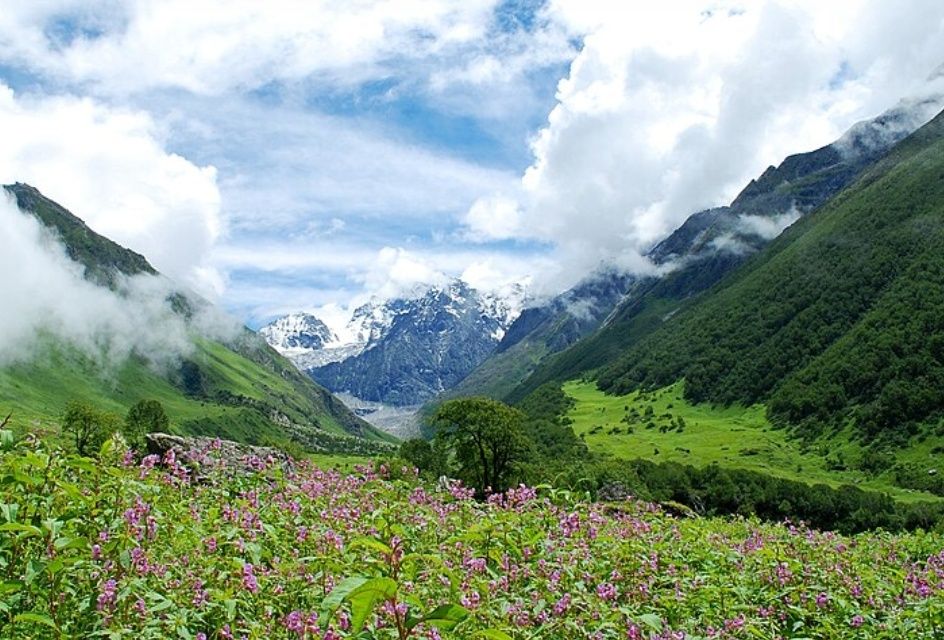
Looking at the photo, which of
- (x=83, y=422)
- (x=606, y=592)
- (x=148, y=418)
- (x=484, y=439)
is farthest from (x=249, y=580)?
(x=148, y=418)

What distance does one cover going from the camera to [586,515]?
13391mm

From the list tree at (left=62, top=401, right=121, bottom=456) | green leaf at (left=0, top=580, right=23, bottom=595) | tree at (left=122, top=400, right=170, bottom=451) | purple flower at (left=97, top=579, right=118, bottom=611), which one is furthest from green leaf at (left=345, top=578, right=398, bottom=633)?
tree at (left=122, top=400, right=170, bottom=451)

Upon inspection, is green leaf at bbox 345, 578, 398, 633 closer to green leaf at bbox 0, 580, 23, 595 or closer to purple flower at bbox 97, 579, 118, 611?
purple flower at bbox 97, 579, 118, 611

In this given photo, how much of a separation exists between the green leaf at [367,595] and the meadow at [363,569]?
0.01 m

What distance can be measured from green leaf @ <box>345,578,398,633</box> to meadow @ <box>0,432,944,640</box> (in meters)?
0.01

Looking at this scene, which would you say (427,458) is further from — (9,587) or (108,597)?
(9,587)

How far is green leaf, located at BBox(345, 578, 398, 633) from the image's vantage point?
3.73m

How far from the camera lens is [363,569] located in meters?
7.38

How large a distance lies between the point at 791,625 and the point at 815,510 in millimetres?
152686

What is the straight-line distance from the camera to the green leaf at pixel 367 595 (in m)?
3.73

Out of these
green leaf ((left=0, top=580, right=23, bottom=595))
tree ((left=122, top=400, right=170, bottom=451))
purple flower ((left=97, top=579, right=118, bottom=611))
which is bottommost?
purple flower ((left=97, top=579, right=118, bottom=611))

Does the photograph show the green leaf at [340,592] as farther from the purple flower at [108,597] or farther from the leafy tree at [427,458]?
the leafy tree at [427,458]

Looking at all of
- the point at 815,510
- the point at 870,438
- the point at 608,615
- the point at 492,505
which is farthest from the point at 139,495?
the point at 870,438

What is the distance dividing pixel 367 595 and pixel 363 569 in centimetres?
378
